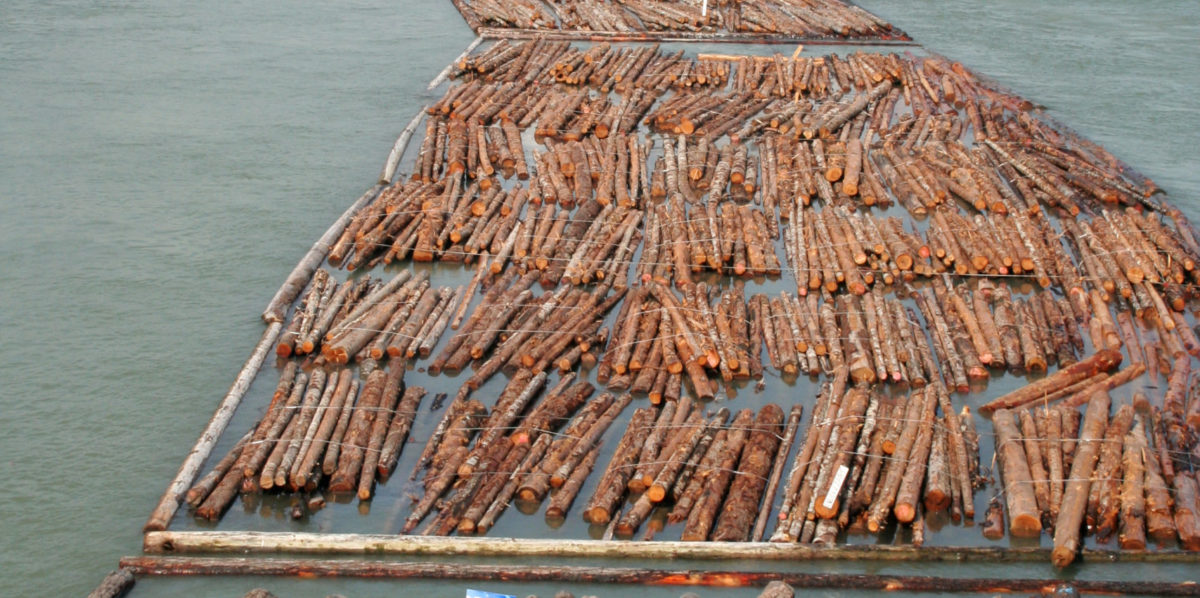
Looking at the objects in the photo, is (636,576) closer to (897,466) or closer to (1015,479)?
(897,466)

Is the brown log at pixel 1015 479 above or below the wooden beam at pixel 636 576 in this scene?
above

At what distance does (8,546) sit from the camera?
1314cm

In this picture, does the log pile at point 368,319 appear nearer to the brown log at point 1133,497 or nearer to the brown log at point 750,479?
the brown log at point 750,479

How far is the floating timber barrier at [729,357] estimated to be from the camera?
13.1 m

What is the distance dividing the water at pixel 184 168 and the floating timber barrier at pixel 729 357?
79cm

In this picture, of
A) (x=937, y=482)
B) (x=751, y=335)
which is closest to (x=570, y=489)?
(x=937, y=482)

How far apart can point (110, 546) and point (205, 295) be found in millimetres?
7002

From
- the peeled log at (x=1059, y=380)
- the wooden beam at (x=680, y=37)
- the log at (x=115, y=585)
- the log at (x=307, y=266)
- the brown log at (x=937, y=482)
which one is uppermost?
the wooden beam at (x=680, y=37)

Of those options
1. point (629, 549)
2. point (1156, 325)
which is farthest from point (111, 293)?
point (1156, 325)

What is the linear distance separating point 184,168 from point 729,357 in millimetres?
15155

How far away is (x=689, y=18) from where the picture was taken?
37719 millimetres


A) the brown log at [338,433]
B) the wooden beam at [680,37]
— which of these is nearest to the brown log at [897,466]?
the brown log at [338,433]

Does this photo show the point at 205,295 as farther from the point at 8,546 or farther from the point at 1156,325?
the point at 1156,325

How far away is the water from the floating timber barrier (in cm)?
79
